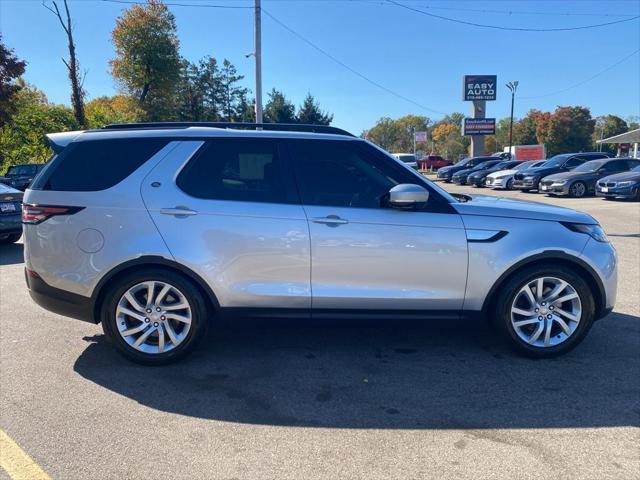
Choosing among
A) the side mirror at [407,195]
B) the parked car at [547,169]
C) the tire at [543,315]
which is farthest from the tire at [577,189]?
the side mirror at [407,195]

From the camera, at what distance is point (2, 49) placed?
2805cm

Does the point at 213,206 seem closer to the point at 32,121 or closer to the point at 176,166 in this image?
the point at 176,166

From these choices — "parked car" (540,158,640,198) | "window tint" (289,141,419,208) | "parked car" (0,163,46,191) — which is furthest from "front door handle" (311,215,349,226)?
"parked car" (0,163,46,191)

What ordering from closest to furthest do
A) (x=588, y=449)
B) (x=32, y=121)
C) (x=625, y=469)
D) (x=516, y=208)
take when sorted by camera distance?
(x=625, y=469), (x=588, y=449), (x=516, y=208), (x=32, y=121)

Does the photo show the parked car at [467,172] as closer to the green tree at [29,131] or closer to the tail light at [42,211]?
the green tree at [29,131]

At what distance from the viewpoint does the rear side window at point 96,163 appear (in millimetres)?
3896

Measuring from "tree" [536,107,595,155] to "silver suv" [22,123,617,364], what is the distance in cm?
8313

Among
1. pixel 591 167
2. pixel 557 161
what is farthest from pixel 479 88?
pixel 591 167

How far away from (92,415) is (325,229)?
209 cm

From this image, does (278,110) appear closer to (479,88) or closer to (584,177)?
(479,88)

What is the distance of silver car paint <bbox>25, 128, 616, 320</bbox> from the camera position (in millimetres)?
3785

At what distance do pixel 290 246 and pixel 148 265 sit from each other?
3.81 ft

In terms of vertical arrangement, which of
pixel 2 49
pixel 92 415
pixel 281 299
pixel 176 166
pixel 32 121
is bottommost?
pixel 92 415

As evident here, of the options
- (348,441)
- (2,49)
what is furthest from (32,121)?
(348,441)
